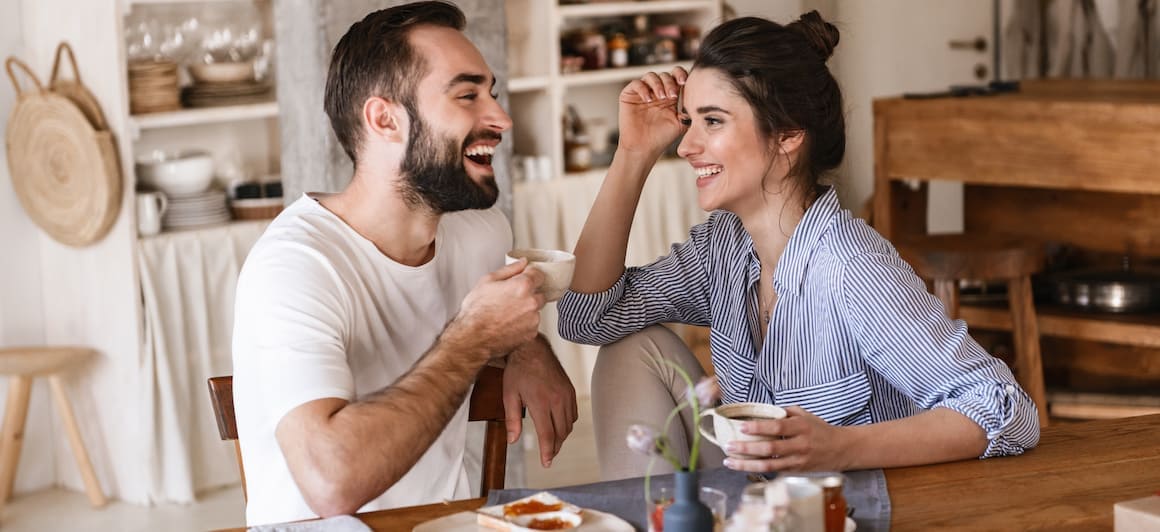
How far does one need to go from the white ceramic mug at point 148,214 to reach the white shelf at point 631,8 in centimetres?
185

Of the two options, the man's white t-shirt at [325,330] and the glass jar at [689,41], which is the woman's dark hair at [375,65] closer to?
the man's white t-shirt at [325,330]

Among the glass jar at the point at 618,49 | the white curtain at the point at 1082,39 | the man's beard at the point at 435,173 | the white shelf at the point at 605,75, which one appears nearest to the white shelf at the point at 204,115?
the white shelf at the point at 605,75

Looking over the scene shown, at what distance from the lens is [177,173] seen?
4.44 m

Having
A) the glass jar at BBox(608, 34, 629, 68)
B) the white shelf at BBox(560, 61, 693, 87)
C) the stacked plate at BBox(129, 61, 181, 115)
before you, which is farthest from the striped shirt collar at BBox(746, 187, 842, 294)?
the glass jar at BBox(608, 34, 629, 68)

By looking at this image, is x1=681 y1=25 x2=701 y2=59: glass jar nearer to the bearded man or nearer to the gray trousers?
the bearded man

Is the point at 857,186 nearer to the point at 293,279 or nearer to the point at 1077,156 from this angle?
the point at 1077,156

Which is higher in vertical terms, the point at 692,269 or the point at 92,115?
the point at 92,115

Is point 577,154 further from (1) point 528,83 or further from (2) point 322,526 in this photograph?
(2) point 322,526

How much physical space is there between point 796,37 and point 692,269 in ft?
1.46

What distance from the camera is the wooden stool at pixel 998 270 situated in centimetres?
368

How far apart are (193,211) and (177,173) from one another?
13 centimetres

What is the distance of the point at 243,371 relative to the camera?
1.90 meters

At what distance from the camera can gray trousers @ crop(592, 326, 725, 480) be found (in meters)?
2.20

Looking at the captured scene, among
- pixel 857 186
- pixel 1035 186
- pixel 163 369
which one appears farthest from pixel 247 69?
pixel 857 186
